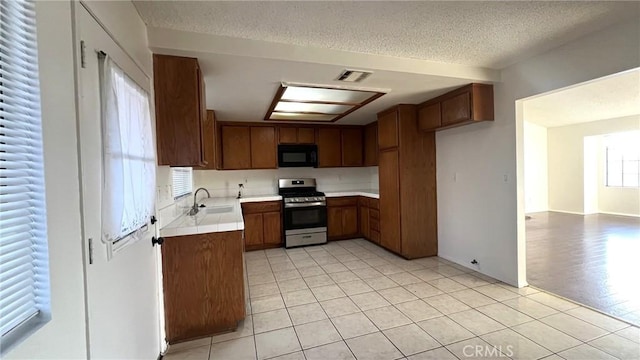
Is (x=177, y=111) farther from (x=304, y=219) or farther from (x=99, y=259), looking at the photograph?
(x=304, y=219)

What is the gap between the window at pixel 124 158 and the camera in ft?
4.20

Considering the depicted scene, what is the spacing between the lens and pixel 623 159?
23.2 feet

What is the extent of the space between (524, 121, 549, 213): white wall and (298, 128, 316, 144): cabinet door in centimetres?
641

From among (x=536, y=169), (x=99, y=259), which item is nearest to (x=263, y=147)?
(x=99, y=259)

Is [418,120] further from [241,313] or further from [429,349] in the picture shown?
[241,313]

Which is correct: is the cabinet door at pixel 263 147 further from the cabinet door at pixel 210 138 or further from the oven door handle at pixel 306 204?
the cabinet door at pixel 210 138

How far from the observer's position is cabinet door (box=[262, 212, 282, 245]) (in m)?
4.86

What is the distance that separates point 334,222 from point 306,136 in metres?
1.76

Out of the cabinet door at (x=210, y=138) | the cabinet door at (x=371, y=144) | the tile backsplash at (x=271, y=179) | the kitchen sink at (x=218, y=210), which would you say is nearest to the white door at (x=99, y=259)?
the kitchen sink at (x=218, y=210)

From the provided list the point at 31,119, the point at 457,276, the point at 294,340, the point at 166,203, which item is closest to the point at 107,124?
the point at 31,119

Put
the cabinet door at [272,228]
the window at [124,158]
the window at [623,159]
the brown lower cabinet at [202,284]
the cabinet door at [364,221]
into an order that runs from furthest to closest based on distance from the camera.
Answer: the window at [623,159]
the cabinet door at [364,221]
the cabinet door at [272,228]
the brown lower cabinet at [202,284]
the window at [124,158]

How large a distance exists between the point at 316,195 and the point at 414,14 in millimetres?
3609

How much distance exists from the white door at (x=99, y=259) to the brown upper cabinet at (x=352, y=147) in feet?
13.9

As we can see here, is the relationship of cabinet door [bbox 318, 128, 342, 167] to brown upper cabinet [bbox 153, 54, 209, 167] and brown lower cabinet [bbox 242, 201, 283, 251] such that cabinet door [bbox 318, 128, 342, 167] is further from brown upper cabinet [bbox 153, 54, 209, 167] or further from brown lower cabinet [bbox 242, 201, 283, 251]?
brown upper cabinet [bbox 153, 54, 209, 167]
